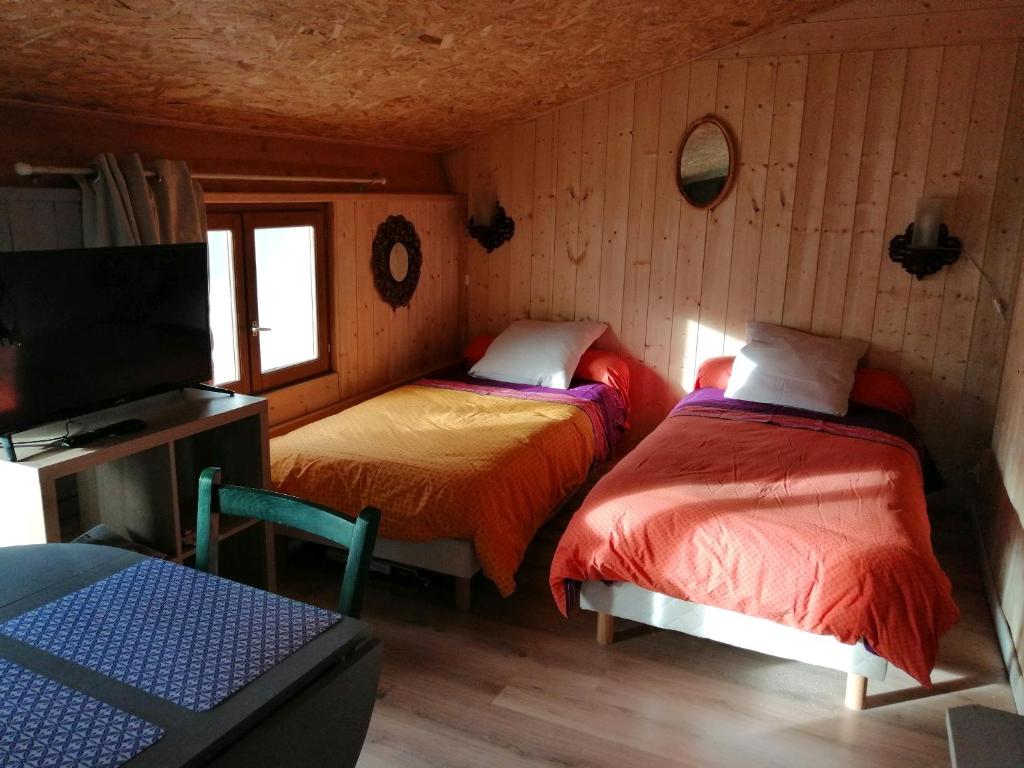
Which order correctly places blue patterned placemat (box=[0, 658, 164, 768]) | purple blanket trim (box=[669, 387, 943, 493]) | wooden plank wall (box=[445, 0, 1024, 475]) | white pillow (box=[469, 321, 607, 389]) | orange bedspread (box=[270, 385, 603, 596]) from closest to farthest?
blue patterned placemat (box=[0, 658, 164, 768]), orange bedspread (box=[270, 385, 603, 596]), purple blanket trim (box=[669, 387, 943, 493]), wooden plank wall (box=[445, 0, 1024, 475]), white pillow (box=[469, 321, 607, 389])

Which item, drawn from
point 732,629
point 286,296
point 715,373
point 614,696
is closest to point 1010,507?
point 732,629

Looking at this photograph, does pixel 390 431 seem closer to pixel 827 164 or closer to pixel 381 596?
pixel 381 596

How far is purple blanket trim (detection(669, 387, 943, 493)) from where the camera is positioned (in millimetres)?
3354

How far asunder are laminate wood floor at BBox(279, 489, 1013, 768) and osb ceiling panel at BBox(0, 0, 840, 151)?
1.84m

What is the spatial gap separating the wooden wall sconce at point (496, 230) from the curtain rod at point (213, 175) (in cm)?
76

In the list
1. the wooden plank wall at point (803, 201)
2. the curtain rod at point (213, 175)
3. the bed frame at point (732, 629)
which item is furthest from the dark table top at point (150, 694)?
the wooden plank wall at point (803, 201)

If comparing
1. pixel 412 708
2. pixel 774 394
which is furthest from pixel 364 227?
pixel 412 708

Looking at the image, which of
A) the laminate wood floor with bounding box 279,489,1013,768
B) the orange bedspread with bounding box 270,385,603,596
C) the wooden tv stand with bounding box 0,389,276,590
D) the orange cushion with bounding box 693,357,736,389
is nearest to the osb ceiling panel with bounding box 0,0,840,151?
the wooden tv stand with bounding box 0,389,276,590

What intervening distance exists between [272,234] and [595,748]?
2.46 metres

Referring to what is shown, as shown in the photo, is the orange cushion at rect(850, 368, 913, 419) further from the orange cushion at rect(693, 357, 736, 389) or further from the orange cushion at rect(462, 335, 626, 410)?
the orange cushion at rect(462, 335, 626, 410)

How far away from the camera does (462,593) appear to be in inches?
111

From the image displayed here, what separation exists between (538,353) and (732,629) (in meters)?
2.12

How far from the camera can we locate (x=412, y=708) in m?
2.30

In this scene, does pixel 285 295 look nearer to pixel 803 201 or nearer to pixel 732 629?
pixel 732 629
